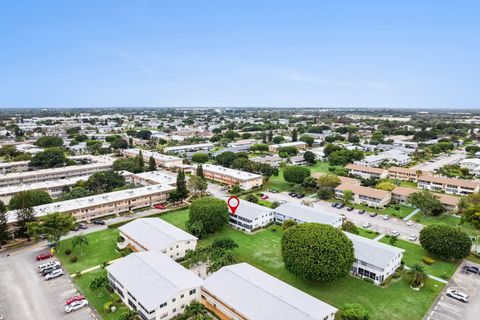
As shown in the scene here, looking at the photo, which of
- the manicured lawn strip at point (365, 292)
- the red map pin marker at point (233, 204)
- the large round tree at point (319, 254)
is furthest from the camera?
the red map pin marker at point (233, 204)

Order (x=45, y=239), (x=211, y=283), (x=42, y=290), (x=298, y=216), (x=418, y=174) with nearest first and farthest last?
(x=211, y=283), (x=42, y=290), (x=45, y=239), (x=298, y=216), (x=418, y=174)

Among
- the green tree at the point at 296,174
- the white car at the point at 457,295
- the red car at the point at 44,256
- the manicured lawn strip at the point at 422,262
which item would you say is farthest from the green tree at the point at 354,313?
the green tree at the point at 296,174

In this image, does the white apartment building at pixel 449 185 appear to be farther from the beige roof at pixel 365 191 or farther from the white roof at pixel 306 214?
the white roof at pixel 306 214

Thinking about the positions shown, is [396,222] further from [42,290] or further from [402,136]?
[402,136]

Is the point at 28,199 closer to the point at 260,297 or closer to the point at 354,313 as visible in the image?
the point at 260,297

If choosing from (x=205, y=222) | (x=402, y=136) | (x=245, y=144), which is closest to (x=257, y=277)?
(x=205, y=222)

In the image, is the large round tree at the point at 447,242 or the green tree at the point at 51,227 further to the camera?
the green tree at the point at 51,227

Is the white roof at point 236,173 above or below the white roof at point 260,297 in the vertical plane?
below
